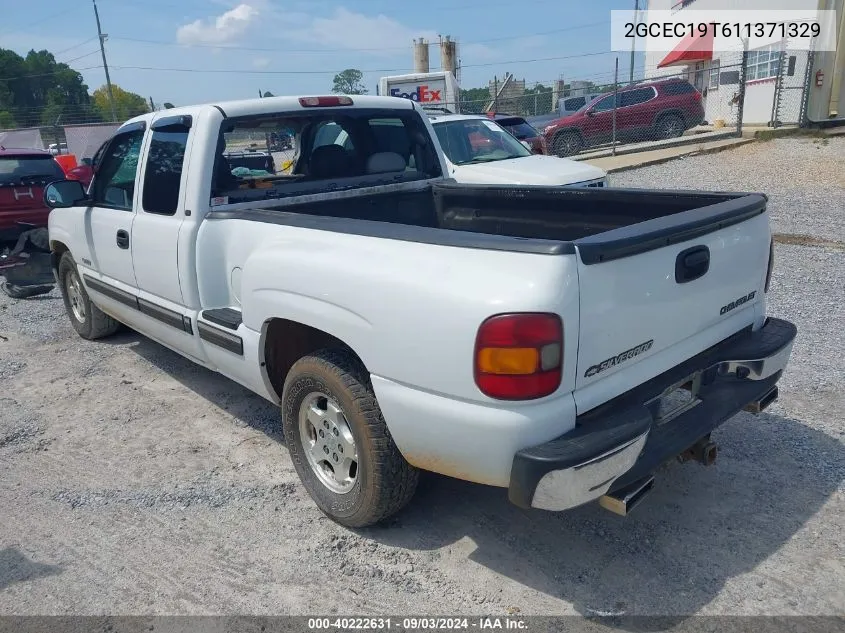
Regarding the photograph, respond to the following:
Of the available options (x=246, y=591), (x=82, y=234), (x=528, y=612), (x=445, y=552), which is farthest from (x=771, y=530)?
(x=82, y=234)

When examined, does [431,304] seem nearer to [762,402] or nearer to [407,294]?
[407,294]

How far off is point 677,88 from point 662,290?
18.1m

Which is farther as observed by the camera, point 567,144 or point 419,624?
point 567,144

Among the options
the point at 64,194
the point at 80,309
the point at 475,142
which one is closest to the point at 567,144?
the point at 475,142

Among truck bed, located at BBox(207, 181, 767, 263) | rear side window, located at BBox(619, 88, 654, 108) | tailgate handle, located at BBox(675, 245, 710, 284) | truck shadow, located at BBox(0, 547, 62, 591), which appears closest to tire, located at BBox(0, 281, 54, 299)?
truck bed, located at BBox(207, 181, 767, 263)

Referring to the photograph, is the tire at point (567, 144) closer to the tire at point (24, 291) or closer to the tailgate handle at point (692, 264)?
the tire at point (24, 291)

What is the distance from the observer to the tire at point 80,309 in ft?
19.1

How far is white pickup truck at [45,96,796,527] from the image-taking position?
2.30 m

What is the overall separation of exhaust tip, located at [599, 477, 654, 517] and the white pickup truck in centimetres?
1

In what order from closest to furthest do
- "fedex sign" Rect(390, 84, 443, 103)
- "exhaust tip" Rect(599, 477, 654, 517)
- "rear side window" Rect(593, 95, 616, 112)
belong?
"exhaust tip" Rect(599, 477, 654, 517)
"rear side window" Rect(593, 95, 616, 112)
"fedex sign" Rect(390, 84, 443, 103)

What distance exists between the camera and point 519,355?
88.4 inches

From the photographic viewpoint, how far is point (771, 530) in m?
2.99

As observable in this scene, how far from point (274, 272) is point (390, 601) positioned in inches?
60.6

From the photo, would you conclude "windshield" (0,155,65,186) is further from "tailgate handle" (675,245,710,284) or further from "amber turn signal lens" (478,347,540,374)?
"tailgate handle" (675,245,710,284)
